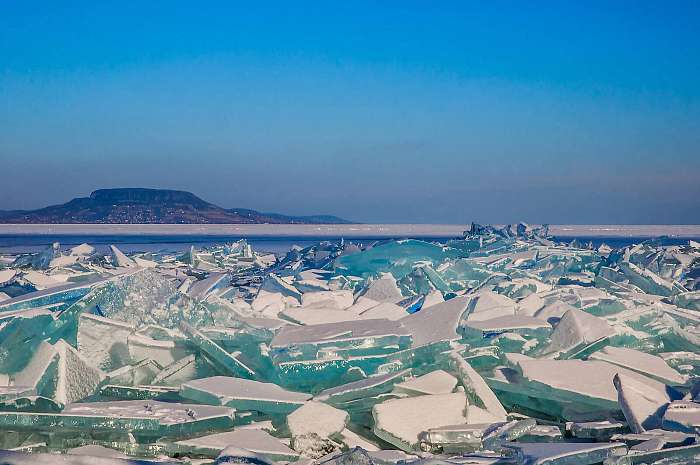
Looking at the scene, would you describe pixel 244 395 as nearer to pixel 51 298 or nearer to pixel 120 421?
pixel 120 421

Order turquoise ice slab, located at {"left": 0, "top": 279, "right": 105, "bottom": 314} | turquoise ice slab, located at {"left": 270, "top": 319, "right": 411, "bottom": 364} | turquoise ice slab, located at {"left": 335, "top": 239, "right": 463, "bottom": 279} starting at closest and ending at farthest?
turquoise ice slab, located at {"left": 270, "top": 319, "right": 411, "bottom": 364} < turquoise ice slab, located at {"left": 0, "top": 279, "right": 105, "bottom": 314} < turquoise ice slab, located at {"left": 335, "top": 239, "right": 463, "bottom": 279}

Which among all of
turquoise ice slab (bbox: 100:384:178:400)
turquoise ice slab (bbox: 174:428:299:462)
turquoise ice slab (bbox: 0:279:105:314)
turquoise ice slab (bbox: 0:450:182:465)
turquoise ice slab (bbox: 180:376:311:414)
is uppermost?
turquoise ice slab (bbox: 0:279:105:314)

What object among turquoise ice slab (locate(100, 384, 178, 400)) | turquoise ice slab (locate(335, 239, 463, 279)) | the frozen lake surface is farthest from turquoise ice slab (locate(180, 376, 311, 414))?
the frozen lake surface

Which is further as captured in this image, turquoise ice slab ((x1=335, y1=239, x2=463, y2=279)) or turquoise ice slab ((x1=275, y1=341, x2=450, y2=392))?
turquoise ice slab ((x1=335, y1=239, x2=463, y2=279))

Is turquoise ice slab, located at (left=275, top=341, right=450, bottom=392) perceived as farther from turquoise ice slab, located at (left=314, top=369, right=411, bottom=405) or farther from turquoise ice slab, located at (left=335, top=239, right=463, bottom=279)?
turquoise ice slab, located at (left=335, top=239, right=463, bottom=279)

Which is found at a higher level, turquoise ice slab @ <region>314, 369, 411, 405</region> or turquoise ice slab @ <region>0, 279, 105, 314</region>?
turquoise ice slab @ <region>0, 279, 105, 314</region>

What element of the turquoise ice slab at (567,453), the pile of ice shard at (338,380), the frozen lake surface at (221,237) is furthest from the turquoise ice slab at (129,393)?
the frozen lake surface at (221,237)

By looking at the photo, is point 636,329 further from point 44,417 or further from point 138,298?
point 44,417

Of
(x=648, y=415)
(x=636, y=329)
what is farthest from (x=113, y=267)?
(x=648, y=415)
